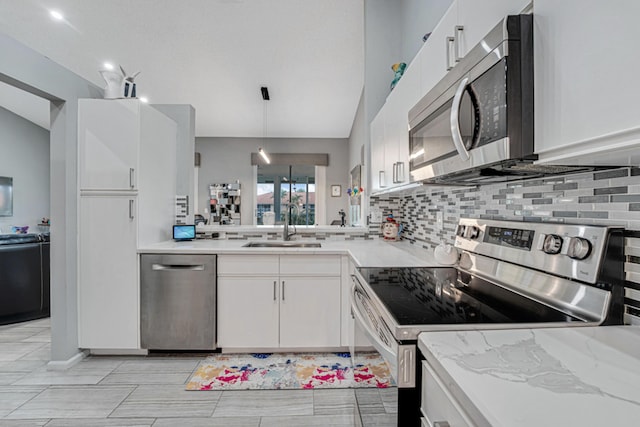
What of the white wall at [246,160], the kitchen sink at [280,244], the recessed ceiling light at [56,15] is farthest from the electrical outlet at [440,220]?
the white wall at [246,160]

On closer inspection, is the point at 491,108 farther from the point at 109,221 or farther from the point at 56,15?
the point at 56,15

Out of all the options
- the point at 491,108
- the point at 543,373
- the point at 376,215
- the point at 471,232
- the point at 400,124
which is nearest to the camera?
the point at 543,373

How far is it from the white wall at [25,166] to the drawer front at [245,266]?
5.86 meters

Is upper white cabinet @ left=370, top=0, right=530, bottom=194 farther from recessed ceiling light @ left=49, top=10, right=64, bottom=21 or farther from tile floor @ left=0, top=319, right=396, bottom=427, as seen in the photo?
recessed ceiling light @ left=49, top=10, right=64, bottom=21

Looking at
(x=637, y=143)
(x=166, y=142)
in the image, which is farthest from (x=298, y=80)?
(x=637, y=143)

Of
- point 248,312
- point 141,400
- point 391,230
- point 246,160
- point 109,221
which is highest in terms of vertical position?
point 246,160

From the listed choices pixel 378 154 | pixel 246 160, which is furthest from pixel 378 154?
pixel 246 160

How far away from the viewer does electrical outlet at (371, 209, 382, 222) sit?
115 inches

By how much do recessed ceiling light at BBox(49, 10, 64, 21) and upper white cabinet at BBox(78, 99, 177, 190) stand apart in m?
1.58

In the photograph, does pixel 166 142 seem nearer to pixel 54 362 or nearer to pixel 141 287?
pixel 141 287

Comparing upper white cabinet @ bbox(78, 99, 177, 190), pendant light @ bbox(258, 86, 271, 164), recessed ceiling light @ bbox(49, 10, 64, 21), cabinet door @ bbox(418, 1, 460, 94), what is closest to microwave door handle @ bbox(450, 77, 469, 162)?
cabinet door @ bbox(418, 1, 460, 94)

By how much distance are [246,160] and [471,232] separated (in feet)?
20.3

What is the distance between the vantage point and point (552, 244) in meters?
0.99

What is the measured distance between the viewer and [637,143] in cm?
54
